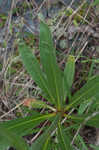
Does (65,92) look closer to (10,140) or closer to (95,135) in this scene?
(95,135)

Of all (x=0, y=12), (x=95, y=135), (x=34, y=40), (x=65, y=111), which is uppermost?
(x=0, y=12)

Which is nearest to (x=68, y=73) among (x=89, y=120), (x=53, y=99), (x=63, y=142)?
(x=53, y=99)

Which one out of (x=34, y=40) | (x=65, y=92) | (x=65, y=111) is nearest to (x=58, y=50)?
(x=34, y=40)

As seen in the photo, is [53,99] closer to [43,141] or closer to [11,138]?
[43,141]

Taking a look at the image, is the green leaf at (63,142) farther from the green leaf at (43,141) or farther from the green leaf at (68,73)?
the green leaf at (68,73)

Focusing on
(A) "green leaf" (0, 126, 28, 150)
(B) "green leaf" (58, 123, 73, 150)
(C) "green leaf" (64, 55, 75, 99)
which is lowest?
(B) "green leaf" (58, 123, 73, 150)

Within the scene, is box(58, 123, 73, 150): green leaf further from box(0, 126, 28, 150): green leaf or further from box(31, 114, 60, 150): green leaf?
box(0, 126, 28, 150): green leaf

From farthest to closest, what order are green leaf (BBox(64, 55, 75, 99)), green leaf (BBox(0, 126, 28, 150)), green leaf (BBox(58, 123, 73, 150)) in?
green leaf (BBox(64, 55, 75, 99)) → green leaf (BBox(58, 123, 73, 150)) → green leaf (BBox(0, 126, 28, 150))

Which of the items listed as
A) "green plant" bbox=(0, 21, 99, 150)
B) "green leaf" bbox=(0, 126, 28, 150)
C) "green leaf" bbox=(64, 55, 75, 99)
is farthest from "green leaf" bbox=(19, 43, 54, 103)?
"green leaf" bbox=(0, 126, 28, 150)
